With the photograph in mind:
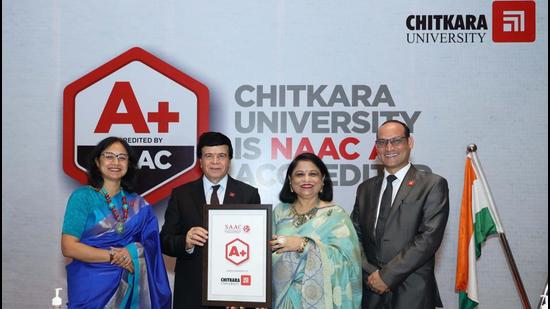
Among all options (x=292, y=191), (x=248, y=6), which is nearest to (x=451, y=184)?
(x=292, y=191)

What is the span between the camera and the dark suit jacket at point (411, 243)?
2809 millimetres

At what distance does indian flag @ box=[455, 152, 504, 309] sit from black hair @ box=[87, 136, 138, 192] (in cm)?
225

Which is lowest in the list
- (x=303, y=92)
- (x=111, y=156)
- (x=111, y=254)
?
(x=111, y=254)

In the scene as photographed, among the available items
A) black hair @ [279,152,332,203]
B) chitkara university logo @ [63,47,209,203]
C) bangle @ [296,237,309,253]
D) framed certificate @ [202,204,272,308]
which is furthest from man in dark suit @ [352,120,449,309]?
chitkara university logo @ [63,47,209,203]

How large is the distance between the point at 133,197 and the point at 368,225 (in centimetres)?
130

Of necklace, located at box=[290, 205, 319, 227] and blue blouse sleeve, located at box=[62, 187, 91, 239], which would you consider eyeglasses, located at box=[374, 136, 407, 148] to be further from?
blue blouse sleeve, located at box=[62, 187, 91, 239]

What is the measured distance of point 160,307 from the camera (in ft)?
9.91

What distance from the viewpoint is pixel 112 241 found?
2.83m

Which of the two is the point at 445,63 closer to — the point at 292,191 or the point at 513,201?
the point at 513,201

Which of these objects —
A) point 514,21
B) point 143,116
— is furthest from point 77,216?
point 514,21

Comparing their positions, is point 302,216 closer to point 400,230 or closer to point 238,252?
point 238,252

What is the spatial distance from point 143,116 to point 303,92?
4.01 feet

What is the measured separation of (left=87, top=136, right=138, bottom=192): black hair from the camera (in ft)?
9.57

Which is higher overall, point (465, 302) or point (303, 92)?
point (303, 92)
